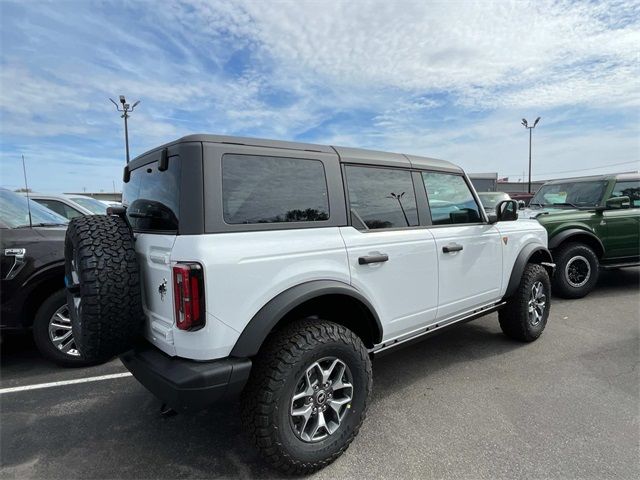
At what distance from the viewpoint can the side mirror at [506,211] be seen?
3.83 meters

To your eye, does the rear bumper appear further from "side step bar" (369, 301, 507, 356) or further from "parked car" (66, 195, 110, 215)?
"parked car" (66, 195, 110, 215)

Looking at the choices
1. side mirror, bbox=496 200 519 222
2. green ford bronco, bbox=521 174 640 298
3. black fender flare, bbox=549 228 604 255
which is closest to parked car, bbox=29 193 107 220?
side mirror, bbox=496 200 519 222

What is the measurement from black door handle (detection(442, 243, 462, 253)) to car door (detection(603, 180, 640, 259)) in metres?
4.52

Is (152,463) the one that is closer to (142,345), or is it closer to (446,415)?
(142,345)

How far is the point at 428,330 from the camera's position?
129 inches

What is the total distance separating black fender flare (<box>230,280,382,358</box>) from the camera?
2.08 meters

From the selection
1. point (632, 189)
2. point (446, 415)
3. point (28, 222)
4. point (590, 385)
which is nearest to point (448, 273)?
point (446, 415)

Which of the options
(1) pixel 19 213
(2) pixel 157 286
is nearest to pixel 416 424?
(2) pixel 157 286

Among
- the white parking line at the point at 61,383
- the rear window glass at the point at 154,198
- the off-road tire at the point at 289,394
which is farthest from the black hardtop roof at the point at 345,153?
the white parking line at the point at 61,383

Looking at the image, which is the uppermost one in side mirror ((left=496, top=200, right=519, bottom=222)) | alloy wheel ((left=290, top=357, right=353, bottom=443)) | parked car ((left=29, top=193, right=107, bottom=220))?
parked car ((left=29, top=193, right=107, bottom=220))

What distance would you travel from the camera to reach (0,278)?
3477mm

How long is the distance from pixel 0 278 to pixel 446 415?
3875 millimetres

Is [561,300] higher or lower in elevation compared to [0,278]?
lower

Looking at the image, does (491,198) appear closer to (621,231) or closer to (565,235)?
(621,231)
